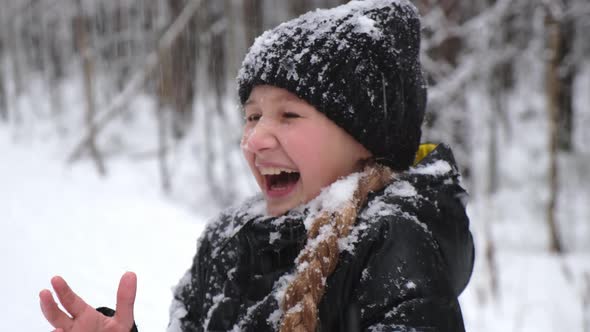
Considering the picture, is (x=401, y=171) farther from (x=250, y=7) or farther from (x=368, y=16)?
(x=250, y=7)

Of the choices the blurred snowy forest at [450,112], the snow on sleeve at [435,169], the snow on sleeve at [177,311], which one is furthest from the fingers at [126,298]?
the blurred snowy forest at [450,112]

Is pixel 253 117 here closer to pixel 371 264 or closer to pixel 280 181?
pixel 280 181

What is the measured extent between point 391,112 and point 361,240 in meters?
0.38

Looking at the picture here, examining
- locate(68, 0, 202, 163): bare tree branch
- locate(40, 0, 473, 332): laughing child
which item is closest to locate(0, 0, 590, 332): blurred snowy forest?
locate(68, 0, 202, 163): bare tree branch

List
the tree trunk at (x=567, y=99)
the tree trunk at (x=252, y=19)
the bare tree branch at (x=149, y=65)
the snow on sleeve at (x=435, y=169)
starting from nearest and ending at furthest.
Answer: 1. the snow on sleeve at (x=435, y=169)
2. the tree trunk at (x=252, y=19)
3. the bare tree branch at (x=149, y=65)
4. the tree trunk at (x=567, y=99)

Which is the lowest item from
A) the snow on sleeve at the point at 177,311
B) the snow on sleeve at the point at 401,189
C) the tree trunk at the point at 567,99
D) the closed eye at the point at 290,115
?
the snow on sleeve at the point at 177,311

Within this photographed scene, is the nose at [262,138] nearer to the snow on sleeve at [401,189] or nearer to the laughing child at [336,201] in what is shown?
the laughing child at [336,201]

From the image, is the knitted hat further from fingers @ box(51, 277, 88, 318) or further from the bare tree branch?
the bare tree branch

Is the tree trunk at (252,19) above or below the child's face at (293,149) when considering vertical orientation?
above

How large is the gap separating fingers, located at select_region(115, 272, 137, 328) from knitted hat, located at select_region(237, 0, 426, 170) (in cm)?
59

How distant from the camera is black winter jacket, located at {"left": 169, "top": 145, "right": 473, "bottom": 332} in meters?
1.03

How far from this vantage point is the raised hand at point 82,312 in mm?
1015

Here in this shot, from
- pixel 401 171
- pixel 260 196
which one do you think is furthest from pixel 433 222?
pixel 260 196

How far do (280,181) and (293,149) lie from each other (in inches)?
5.6
